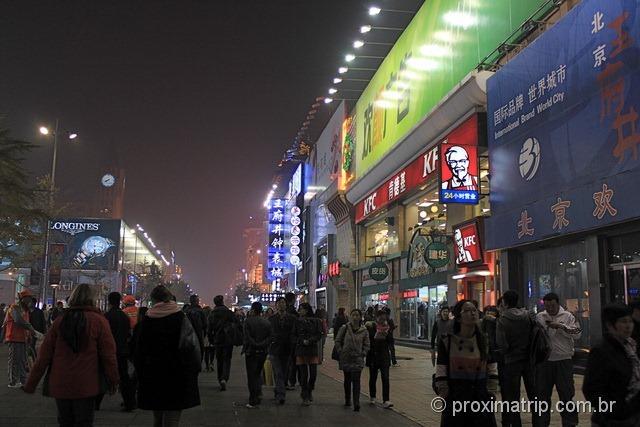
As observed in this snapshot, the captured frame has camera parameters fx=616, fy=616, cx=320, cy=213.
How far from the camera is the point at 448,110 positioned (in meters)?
21.3

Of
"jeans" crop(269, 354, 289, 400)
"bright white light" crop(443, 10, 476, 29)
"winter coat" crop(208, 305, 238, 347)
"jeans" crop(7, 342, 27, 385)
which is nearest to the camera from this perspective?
"jeans" crop(269, 354, 289, 400)

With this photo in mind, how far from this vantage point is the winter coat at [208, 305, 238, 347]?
12.6m

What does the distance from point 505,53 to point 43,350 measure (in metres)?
17.0

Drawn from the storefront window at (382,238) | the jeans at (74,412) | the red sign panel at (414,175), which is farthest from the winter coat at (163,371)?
the storefront window at (382,238)

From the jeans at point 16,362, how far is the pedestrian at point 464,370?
905 cm

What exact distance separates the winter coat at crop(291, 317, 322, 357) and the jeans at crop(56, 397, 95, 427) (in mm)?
5827

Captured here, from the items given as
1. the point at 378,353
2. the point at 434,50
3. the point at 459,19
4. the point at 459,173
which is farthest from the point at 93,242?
the point at 378,353

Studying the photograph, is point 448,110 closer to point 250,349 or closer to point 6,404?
point 250,349

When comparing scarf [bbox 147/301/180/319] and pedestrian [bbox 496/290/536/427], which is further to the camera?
pedestrian [bbox 496/290/536/427]

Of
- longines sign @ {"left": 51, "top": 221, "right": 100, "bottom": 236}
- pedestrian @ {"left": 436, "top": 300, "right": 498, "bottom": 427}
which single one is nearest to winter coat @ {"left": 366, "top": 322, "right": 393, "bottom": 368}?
pedestrian @ {"left": 436, "top": 300, "right": 498, "bottom": 427}

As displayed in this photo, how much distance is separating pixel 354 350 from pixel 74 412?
18.0 feet

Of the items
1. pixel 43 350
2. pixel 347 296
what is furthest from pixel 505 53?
pixel 347 296

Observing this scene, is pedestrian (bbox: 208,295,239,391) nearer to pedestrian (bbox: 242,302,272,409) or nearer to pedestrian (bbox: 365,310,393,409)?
pedestrian (bbox: 242,302,272,409)

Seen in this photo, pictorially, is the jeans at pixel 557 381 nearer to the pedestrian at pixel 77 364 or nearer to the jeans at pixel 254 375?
the jeans at pixel 254 375
